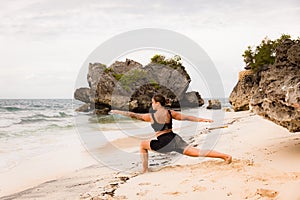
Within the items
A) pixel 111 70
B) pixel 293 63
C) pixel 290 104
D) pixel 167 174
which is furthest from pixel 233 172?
pixel 111 70

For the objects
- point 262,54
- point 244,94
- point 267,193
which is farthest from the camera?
point 262,54

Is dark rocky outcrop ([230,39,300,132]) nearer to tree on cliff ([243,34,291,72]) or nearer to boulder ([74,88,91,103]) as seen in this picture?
tree on cliff ([243,34,291,72])

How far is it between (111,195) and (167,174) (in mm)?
1422

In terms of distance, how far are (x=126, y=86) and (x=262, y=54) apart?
18050 millimetres

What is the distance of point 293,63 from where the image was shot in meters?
6.87

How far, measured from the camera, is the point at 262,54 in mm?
38812

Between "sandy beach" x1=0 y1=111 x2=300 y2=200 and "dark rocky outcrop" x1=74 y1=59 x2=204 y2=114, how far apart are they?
28726mm

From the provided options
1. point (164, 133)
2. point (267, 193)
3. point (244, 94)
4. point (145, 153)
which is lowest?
point (267, 193)

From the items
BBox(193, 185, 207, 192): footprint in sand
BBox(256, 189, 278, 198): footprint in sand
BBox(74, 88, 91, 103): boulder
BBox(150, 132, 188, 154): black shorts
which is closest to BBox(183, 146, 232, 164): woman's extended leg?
BBox(150, 132, 188, 154): black shorts

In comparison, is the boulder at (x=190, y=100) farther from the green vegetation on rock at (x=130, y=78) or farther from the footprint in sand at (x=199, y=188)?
the footprint in sand at (x=199, y=188)

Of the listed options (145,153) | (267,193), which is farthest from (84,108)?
(267,193)

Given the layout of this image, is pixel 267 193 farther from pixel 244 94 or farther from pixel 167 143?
pixel 244 94

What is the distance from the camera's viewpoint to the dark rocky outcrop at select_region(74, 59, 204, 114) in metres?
39.4

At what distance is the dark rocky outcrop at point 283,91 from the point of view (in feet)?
20.4
